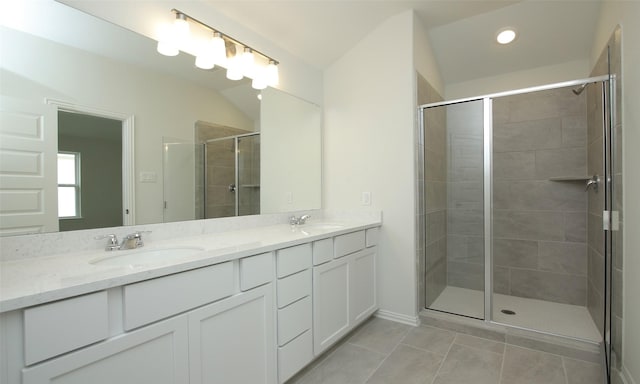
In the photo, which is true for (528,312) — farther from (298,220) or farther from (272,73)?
(272,73)

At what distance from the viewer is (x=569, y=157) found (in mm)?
2760

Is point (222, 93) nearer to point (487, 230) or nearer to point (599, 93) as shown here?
point (487, 230)

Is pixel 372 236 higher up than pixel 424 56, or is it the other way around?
pixel 424 56

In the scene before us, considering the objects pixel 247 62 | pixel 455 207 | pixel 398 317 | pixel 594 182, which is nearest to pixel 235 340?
pixel 398 317

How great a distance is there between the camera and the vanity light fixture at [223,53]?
5.58 ft

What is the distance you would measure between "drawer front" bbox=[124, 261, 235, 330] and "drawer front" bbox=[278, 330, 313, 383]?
20.6 inches

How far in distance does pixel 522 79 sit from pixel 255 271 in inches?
123

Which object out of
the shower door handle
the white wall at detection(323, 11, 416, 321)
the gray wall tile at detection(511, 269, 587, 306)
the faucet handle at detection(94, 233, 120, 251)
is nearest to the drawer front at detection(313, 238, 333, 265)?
the white wall at detection(323, 11, 416, 321)

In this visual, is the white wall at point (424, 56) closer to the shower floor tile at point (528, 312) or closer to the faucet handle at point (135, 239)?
the shower floor tile at point (528, 312)

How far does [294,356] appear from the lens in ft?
5.43

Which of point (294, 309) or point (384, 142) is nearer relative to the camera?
point (294, 309)

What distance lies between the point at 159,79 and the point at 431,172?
2163 mm

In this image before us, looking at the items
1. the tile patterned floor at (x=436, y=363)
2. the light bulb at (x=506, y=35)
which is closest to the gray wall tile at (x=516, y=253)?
the tile patterned floor at (x=436, y=363)

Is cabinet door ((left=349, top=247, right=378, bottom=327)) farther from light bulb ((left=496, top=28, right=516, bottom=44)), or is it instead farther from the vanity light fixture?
light bulb ((left=496, top=28, right=516, bottom=44))
